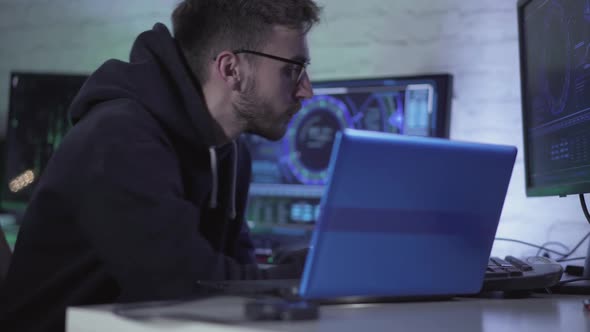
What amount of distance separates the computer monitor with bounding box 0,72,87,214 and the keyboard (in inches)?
67.9

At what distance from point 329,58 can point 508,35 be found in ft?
1.91

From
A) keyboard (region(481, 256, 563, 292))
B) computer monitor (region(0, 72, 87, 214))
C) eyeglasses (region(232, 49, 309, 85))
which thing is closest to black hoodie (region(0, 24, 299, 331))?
eyeglasses (region(232, 49, 309, 85))

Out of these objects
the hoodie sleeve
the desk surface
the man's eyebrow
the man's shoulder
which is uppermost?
the man's eyebrow

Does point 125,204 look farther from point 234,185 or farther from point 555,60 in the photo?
point 555,60

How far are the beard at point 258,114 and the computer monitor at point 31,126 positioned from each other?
107 centimetres

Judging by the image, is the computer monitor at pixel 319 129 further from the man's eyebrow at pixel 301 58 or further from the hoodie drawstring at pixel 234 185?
the man's eyebrow at pixel 301 58

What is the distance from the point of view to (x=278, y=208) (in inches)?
84.9

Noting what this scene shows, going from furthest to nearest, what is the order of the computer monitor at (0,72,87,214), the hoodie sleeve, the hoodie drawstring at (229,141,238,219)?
the computer monitor at (0,72,87,214) < the hoodie drawstring at (229,141,238,219) < the hoodie sleeve

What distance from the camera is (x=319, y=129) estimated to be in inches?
83.7

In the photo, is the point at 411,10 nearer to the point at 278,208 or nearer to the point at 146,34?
the point at 278,208

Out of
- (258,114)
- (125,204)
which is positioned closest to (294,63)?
(258,114)

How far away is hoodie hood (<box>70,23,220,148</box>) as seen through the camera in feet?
4.15

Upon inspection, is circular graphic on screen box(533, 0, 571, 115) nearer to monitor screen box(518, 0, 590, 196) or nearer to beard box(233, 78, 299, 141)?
monitor screen box(518, 0, 590, 196)

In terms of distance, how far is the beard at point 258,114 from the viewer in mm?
1509
